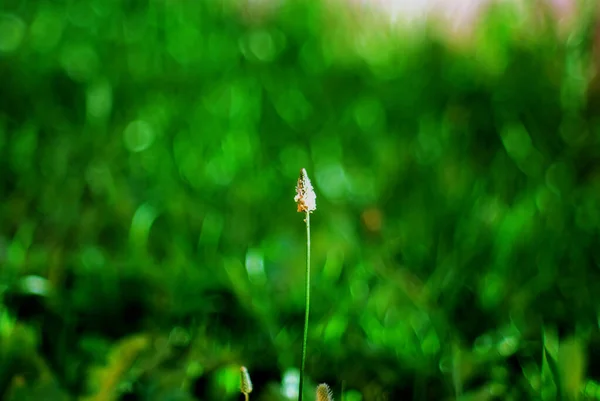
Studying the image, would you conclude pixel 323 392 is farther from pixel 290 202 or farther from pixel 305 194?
pixel 290 202

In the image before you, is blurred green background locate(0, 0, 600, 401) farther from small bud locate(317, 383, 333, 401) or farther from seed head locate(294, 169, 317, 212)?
seed head locate(294, 169, 317, 212)

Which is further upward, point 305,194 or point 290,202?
point 290,202

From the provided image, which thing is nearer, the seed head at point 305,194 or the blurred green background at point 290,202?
the seed head at point 305,194

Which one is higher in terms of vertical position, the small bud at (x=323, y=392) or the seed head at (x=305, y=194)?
the seed head at (x=305, y=194)

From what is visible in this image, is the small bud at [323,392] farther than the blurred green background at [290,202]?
No

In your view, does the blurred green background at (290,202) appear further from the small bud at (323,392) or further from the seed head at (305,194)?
the seed head at (305,194)

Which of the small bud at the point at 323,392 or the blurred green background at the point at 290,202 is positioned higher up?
the blurred green background at the point at 290,202

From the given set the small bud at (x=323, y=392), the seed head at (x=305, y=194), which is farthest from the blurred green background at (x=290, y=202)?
the seed head at (x=305, y=194)

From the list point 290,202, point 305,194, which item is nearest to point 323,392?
point 305,194
